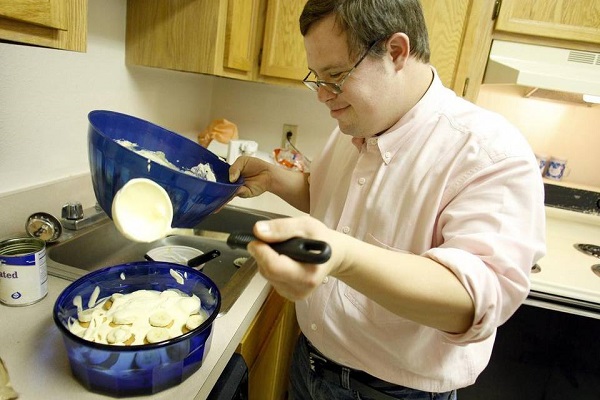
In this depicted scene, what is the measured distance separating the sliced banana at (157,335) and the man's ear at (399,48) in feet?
1.99

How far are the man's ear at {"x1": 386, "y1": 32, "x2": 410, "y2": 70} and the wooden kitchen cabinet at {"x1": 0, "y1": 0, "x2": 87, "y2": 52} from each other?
49cm

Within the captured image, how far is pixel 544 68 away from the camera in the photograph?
4.69 feet

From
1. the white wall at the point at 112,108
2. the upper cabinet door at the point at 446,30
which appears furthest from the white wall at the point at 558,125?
the upper cabinet door at the point at 446,30

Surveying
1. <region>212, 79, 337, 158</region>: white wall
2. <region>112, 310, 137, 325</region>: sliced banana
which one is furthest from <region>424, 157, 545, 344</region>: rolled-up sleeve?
<region>212, 79, 337, 158</region>: white wall

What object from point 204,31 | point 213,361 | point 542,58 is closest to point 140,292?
point 213,361

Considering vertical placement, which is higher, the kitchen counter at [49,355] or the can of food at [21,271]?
the can of food at [21,271]

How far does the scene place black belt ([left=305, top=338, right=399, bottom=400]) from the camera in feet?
2.70

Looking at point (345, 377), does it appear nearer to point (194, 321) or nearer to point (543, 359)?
point (194, 321)

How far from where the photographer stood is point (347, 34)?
0.68 meters

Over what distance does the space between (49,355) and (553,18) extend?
5.93 ft

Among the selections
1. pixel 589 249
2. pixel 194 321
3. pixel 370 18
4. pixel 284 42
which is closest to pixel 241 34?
pixel 284 42

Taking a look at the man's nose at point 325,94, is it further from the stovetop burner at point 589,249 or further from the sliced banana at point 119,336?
the stovetop burner at point 589,249

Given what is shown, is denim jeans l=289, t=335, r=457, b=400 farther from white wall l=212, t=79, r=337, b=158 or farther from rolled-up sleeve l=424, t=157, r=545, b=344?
white wall l=212, t=79, r=337, b=158

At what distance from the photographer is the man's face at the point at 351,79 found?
694mm
